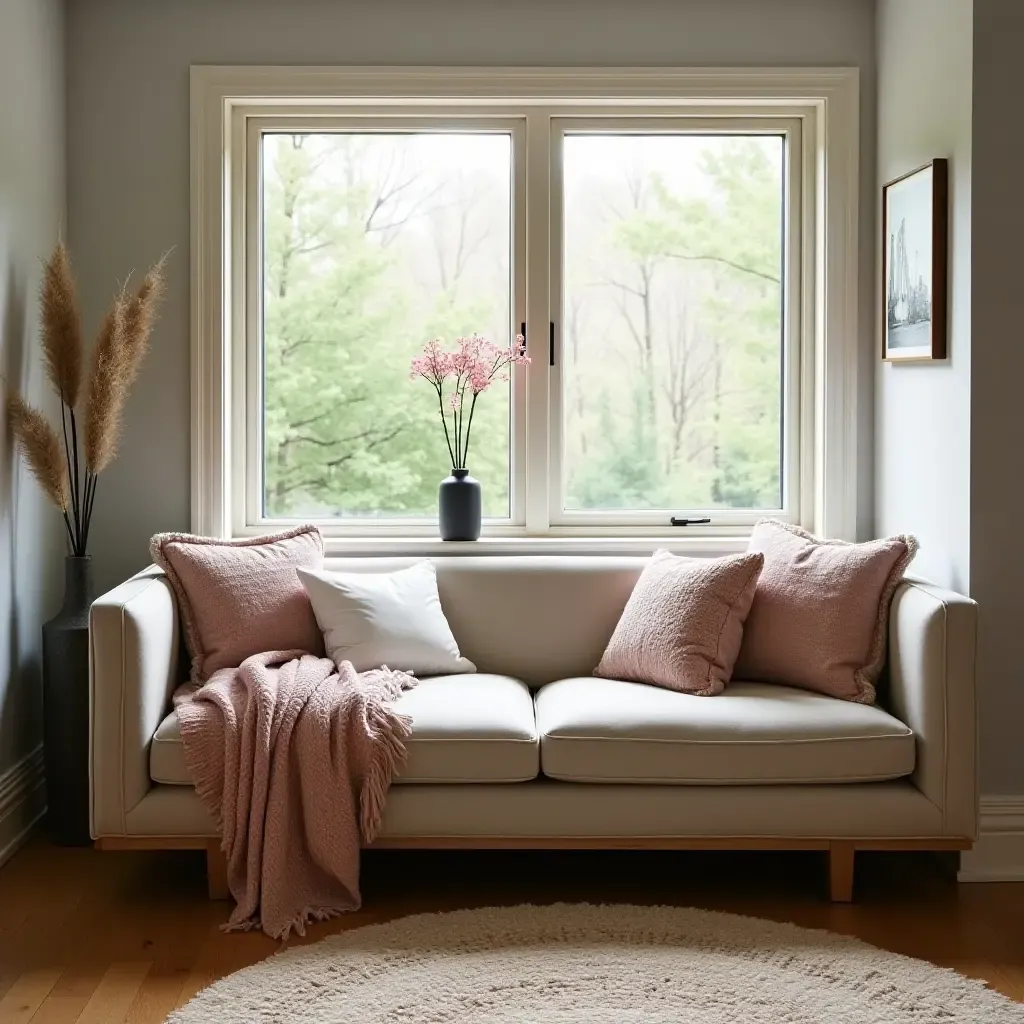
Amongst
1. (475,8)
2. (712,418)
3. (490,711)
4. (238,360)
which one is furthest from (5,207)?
(712,418)

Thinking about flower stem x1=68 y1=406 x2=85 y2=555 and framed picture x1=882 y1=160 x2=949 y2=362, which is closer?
framed picture x1=882 y1=160 x2=949 y2=362

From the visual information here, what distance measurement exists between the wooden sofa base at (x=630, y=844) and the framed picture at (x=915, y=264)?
1280 millimetres

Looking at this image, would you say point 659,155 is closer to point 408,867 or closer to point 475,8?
point 475,8

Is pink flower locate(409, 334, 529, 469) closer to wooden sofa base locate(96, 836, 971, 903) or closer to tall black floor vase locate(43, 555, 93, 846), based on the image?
tall black floor vase locate(43, 555, 93, 846)

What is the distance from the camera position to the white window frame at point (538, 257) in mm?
4023

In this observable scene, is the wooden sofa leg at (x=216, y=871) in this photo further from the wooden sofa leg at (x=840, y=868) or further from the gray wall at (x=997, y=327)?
the gray wall at (x=997, y=327)

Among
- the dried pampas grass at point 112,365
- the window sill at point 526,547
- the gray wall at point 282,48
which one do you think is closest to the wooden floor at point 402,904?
the window sill at point 526,547

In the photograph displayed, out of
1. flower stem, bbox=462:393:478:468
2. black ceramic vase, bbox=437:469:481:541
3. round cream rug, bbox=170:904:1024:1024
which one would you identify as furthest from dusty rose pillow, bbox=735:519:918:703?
flower stem, bbox=462:393:478:468

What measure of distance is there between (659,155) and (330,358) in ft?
4.05

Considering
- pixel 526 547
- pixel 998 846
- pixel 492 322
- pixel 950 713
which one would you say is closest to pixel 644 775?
pixel 950 713

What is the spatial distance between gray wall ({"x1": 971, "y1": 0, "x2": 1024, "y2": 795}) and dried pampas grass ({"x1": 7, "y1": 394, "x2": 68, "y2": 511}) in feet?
7.97

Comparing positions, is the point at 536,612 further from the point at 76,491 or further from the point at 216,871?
the point at 76,491

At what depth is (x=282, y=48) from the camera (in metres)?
4.02

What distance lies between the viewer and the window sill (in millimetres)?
4066
